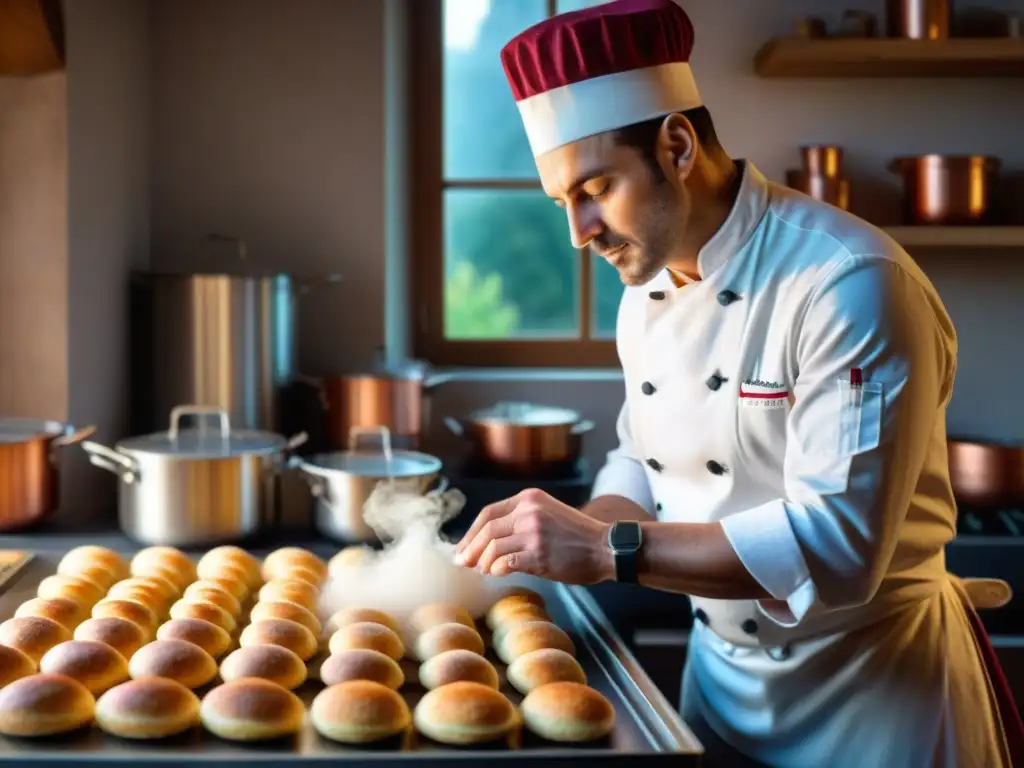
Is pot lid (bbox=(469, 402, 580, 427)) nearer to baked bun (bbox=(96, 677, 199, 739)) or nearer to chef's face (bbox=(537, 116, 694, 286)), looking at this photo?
chef's face (bbox=(537, 116, 694, 286))

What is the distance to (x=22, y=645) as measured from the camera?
4.60 feet

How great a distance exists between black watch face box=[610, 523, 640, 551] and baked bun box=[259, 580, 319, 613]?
0.54m

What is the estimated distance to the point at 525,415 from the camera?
2.75 metres

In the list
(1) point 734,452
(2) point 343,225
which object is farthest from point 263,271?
(1) point 734,452

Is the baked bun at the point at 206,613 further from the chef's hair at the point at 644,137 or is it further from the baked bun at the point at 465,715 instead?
the chef's hair at the point at 644,137

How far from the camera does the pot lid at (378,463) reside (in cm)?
225

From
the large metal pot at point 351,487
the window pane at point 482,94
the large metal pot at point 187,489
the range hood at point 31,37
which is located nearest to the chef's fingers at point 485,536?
the large metal pot at point 351,487

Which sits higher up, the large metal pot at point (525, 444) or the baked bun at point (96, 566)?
the large metal pot at point (525, 444)

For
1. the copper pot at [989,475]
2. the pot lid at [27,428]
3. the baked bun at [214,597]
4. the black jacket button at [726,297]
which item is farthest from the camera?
the copper pot at [989,475]

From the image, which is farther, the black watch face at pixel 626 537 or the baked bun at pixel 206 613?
the baked bun at pixel 206 613

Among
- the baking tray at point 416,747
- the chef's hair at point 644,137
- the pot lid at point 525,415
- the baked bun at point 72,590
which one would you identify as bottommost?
the baking tray at point 416,747

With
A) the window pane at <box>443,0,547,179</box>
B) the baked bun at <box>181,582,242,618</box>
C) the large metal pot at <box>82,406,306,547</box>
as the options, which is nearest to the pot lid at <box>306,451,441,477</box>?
the large metal pot at <box>82,406,306,547</box>

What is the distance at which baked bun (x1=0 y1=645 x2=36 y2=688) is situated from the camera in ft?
4.29

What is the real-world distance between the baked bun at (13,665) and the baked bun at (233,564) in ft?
1.49
